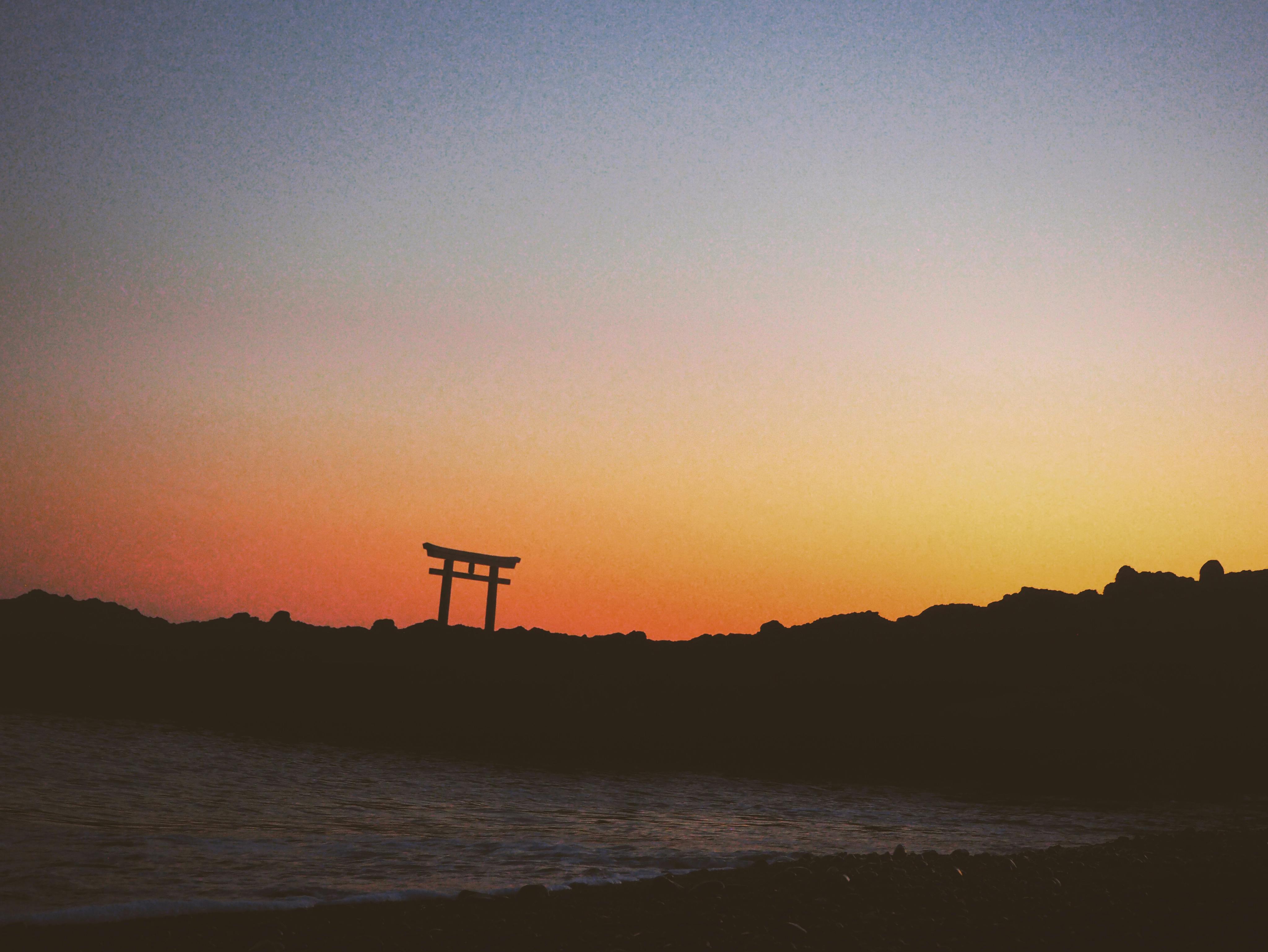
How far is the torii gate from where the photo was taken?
1070 inches

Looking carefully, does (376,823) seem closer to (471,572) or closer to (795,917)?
(795,917)

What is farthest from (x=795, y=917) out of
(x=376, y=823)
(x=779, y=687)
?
(x=779, y=687)

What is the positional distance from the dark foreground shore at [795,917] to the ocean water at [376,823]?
541 mm

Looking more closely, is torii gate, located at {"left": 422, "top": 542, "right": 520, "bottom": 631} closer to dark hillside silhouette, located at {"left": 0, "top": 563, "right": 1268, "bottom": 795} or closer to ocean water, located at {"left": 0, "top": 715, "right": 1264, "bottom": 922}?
dark hillside silhouette, located at {"left": 0, "top": 563, "right": 1268, "bottom": 795}

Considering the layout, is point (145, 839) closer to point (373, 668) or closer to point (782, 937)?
point (782, 937)

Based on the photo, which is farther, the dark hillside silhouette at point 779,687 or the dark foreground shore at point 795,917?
the dark hillside silhouette at point 779,687

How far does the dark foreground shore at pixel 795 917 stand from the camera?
4.35 meters

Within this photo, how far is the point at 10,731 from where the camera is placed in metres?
15.8

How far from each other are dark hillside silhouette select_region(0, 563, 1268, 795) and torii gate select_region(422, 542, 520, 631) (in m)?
1.84

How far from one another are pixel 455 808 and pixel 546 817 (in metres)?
1.27

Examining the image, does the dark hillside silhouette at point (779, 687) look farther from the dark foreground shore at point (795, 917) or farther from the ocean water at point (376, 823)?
the dark foreground shore at point (795, 917)

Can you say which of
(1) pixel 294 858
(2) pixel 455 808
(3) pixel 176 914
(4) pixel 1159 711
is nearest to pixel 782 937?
(3) pixel 176 914

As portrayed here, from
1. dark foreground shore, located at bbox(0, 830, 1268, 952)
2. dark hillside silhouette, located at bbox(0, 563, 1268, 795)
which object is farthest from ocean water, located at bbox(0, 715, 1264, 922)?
dark hillside silhouette, located at bbox(0, 563, 1268, 795)

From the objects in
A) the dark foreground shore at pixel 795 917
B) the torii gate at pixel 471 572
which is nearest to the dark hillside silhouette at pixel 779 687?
the torii gate at pixel 471 572
